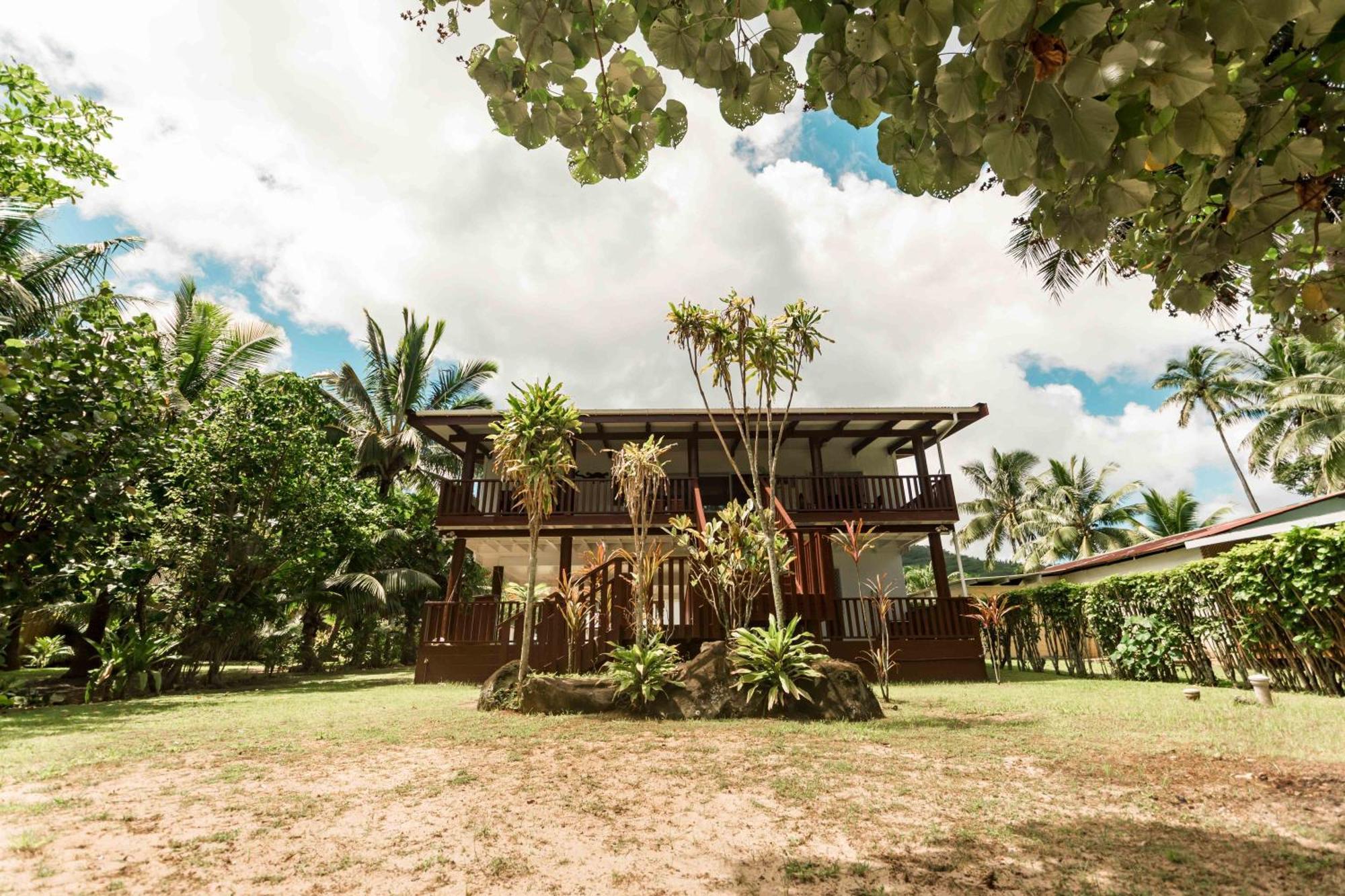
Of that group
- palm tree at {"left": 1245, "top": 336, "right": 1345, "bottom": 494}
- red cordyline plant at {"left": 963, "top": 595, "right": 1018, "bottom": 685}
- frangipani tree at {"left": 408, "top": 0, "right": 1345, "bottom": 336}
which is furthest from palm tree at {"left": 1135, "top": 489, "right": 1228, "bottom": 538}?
frangipani tree at {"left": 408, "top": 0, "right": 1345, "bottom": 336}

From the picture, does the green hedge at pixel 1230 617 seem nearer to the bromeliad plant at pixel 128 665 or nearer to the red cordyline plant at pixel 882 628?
the red cordyline plant at pixel 882 628

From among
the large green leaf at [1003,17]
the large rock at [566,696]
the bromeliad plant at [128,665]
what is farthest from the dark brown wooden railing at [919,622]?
the bromeliad plant at [128,665]

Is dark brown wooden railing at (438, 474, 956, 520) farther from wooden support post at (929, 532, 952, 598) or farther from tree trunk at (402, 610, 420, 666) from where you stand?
tree trunk at (402, 610, 420, 666)

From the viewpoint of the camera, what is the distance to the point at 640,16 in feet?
4.94

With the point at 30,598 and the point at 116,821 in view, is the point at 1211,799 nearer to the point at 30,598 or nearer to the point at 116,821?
the point at 116,821

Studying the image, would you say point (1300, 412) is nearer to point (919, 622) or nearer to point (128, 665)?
point (919, 622)

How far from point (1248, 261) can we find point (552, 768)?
Result: 4.35 m

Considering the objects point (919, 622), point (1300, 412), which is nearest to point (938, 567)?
point (919, 622)

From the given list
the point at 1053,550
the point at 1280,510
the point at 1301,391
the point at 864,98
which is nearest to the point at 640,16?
the point at 864,98

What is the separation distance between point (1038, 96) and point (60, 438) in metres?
4.40

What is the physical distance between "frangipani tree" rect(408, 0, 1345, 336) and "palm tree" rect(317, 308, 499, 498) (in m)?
20.0

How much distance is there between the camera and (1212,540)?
1161 centimetres

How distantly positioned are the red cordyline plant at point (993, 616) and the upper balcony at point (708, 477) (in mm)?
1829

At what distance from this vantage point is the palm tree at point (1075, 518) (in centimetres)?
3366
